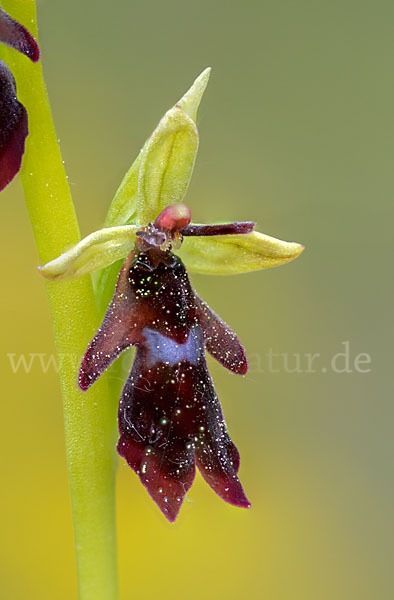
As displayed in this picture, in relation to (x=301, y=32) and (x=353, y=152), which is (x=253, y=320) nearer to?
(x=353, y=152)

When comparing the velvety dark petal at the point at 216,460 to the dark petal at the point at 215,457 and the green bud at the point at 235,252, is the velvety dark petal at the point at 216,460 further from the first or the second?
the green bud at the point at 235,252

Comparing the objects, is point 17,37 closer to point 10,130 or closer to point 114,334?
point 10,130

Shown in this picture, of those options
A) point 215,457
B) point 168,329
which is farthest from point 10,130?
point 215,457

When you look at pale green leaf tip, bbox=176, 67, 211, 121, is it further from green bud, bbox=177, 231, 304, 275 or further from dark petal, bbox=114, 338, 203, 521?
dark petal, bbox=114, 338, 203, 521

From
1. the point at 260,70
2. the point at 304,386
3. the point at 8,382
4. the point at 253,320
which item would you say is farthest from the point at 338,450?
the point at 260,70

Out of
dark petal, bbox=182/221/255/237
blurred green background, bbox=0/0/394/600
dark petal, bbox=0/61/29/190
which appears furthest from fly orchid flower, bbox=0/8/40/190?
blurred green background, bbox=0/0/394/600
